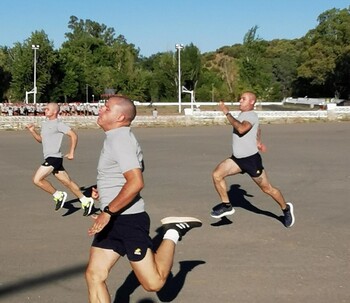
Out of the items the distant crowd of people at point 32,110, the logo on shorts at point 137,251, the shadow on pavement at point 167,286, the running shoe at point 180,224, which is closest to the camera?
the logo on shorts at point 137,251

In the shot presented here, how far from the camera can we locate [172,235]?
203 inches

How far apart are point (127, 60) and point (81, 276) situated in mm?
86622

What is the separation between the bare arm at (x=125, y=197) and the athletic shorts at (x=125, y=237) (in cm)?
19

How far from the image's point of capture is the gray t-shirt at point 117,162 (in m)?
4.46

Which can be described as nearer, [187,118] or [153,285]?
[153,285]

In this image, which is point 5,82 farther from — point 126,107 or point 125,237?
point 125,237

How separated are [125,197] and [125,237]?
37 cm

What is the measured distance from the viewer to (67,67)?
79875 mm

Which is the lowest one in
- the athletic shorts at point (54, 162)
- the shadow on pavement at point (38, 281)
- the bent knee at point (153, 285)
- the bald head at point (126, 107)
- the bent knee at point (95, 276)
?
the shadow on pavement at point (38, 281)

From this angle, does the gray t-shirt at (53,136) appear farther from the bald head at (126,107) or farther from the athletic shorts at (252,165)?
the bald head at (126,107)

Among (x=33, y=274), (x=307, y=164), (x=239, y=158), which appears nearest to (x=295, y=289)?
(x=33, y=274)

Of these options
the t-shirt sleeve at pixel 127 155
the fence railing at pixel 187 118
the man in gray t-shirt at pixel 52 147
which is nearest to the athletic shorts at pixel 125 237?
the t-shirt sleeve at pixel 127 155

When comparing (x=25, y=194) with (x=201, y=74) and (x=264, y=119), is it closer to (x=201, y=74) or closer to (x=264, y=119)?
(x=264, y=119)

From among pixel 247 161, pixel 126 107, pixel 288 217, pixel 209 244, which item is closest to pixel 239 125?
pixel 247 161
